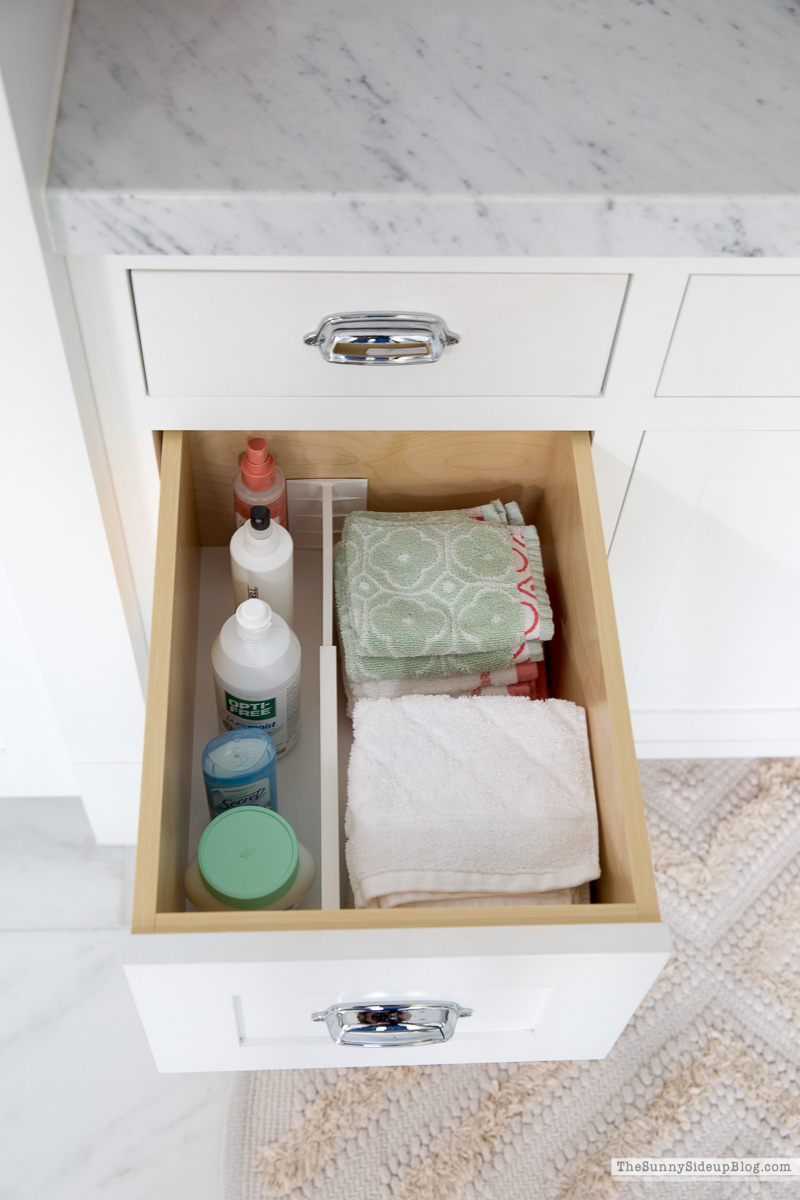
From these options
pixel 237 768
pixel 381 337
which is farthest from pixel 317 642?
pixel 381 337

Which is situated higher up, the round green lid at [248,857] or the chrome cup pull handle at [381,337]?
the chrome cup pull handle at [381,337]

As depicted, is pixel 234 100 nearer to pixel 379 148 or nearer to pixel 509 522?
pixel 379 148

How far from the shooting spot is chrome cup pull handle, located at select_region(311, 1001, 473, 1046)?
711 mm

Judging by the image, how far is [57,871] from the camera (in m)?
1.24

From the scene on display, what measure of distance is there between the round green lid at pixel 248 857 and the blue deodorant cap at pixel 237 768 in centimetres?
2

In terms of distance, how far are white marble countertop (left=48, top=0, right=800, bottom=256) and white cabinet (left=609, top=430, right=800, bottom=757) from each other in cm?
24

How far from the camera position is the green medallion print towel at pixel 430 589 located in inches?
35.1

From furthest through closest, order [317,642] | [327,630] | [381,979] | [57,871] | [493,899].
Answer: [57,871], [317,642], [327,630], [493,899], [381,979]

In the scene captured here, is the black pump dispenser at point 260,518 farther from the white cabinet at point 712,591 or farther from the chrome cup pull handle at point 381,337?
the white cabinet at point 712,591

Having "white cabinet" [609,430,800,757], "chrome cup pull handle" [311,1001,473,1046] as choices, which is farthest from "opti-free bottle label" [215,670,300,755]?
"white cabinet" [609,430,800,757]

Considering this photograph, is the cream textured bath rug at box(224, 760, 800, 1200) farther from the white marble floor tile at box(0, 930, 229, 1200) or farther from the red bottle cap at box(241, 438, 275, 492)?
the red bottle cap at box(241, 438, 275, 492)

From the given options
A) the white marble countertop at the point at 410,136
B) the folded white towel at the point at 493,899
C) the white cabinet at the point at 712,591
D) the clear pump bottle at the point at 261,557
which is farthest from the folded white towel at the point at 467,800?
the white marble countertop at the point at 410,136

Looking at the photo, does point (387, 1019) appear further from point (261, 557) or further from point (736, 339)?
point (736, 339)

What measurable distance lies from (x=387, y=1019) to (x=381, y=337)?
1.60 ft
